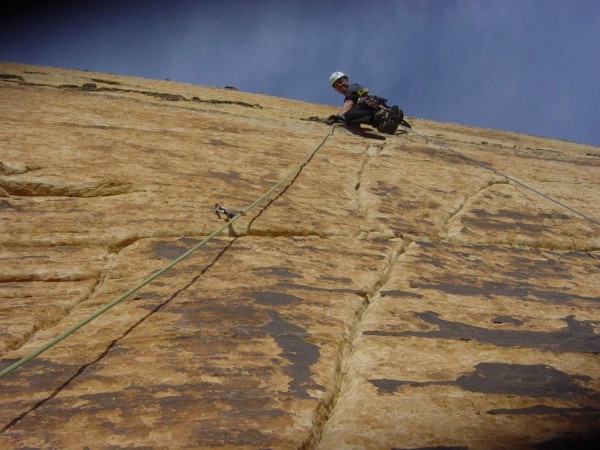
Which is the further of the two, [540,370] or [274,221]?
[274,221]

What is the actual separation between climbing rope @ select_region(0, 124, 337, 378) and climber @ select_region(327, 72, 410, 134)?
35cm

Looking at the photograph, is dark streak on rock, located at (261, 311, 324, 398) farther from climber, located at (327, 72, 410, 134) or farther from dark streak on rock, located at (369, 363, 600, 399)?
climber, located at (327, 72, 410, 134)

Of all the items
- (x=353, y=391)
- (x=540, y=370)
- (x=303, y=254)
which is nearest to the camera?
(x=353, y=391)

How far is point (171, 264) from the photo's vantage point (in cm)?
266

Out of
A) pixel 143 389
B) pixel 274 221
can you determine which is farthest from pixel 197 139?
pixel 143 389

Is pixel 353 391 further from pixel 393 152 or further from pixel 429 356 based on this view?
pixel 393 152

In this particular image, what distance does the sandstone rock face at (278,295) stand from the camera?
6.21 ft

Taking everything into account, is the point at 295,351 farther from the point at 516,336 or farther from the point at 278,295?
the point at 516,336

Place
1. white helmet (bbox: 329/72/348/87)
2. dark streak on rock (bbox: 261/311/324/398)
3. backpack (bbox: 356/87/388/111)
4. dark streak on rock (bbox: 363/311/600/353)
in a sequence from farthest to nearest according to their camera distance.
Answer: white helmet (bbox: 329/72/348/87) < backpack (bbox: 356/87/388/111) < dark streak on rock (bbox: 363/311/600/353) < dark streak on rock (bbox: 261/311/324/398)

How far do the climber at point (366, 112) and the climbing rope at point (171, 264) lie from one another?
351mm

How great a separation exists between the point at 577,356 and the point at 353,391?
1.40 metres

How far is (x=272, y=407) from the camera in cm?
195

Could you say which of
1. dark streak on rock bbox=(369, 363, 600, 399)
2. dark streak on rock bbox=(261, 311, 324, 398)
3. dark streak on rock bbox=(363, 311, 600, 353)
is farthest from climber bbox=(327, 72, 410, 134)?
dark streak on rock bbox=(369, 363, 600, 399)

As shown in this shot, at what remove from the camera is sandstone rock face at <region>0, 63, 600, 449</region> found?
1.89 metres
